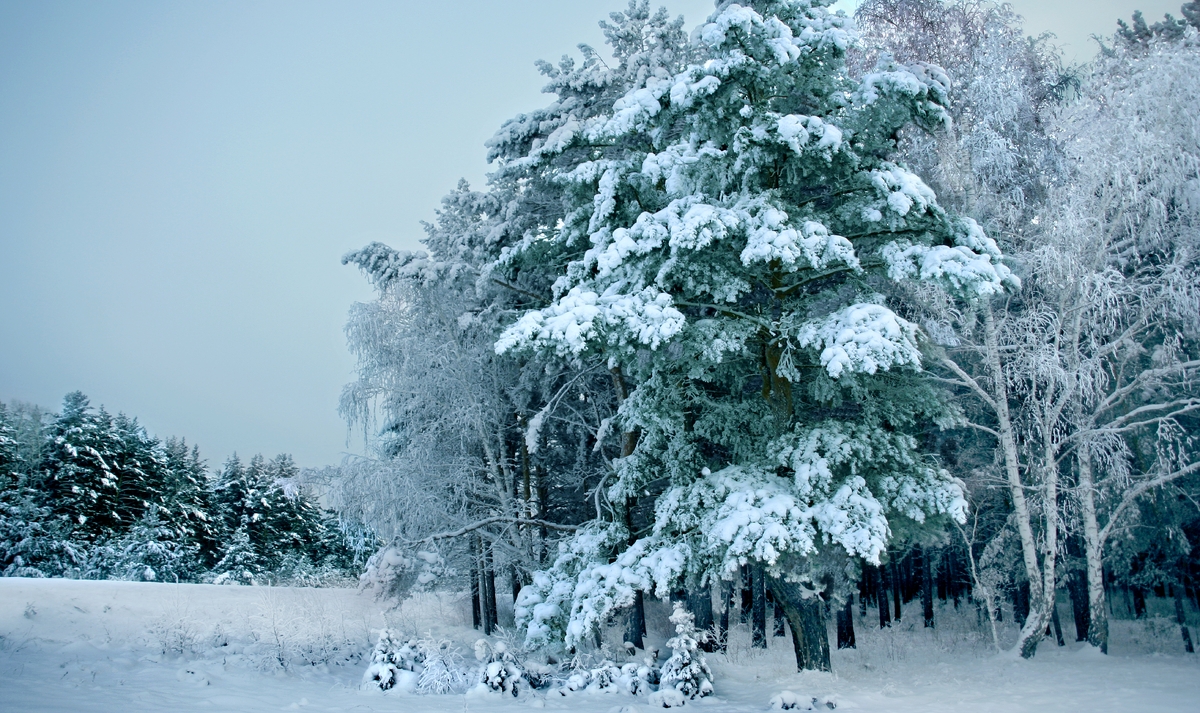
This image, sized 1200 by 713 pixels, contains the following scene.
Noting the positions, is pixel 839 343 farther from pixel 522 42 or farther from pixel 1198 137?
pixel 522 42

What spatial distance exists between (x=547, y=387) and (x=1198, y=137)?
11.8m

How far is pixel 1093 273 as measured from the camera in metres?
9.84

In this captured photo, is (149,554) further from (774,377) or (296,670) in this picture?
(774,377)

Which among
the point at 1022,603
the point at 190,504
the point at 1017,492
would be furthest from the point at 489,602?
the point at 190,504

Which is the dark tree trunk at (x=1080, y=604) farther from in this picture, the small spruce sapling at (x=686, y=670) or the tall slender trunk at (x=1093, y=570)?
the small spruce sapling at (x=686, y=670)

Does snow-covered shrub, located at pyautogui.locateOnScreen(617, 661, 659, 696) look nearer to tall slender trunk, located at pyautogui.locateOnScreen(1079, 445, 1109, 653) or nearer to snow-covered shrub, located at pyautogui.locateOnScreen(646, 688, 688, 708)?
snow-covered shrub, located at pyautogui.locateOnScreen(646, 688, 688, 708)

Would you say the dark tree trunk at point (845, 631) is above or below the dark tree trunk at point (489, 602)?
below

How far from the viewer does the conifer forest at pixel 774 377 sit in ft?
26.5

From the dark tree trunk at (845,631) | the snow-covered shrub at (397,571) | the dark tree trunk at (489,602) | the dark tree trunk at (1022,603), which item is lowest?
the dark tree trunk at (1022,603)

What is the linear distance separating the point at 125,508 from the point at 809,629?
31736mm

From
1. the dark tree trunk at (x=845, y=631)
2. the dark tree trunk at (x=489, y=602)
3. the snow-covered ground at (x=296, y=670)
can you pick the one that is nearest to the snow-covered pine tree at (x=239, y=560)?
the dark tree trunk at (x=489, y=602)

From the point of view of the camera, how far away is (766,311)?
9523 millimetres

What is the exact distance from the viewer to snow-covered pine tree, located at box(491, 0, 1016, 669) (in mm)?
7770

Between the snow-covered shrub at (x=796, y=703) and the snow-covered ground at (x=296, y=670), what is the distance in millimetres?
202
